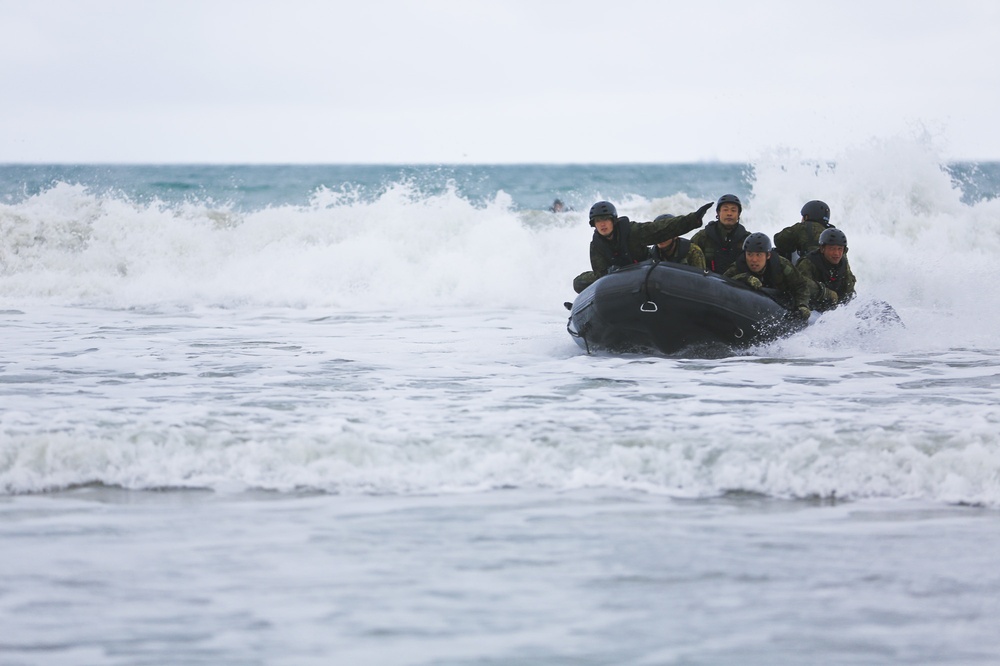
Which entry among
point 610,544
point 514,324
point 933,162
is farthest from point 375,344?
point 933,162

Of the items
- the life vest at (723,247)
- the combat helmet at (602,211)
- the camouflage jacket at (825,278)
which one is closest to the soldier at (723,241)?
the life vest at (723,247)

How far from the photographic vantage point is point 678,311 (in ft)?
32.7

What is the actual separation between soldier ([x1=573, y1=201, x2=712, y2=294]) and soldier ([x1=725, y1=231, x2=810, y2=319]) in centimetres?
74

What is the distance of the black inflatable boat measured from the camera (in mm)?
9906

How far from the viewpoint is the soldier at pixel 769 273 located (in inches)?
400

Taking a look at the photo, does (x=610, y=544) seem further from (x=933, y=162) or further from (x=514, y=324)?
(x=933, y=162)

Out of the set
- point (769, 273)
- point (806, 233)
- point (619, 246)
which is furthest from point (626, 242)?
point (806, 233)

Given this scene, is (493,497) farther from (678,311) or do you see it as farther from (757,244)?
(757,244)

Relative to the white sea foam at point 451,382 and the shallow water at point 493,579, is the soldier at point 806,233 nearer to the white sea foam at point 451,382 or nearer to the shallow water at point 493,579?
the white sea foam at point 451,382

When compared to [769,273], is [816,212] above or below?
above

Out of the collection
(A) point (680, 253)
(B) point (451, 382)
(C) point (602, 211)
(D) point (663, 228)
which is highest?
(C) point (602, 211)

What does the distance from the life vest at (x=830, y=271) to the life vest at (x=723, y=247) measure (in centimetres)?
64

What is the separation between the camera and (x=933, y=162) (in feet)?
74.7

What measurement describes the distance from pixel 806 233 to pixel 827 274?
58 centimetres
